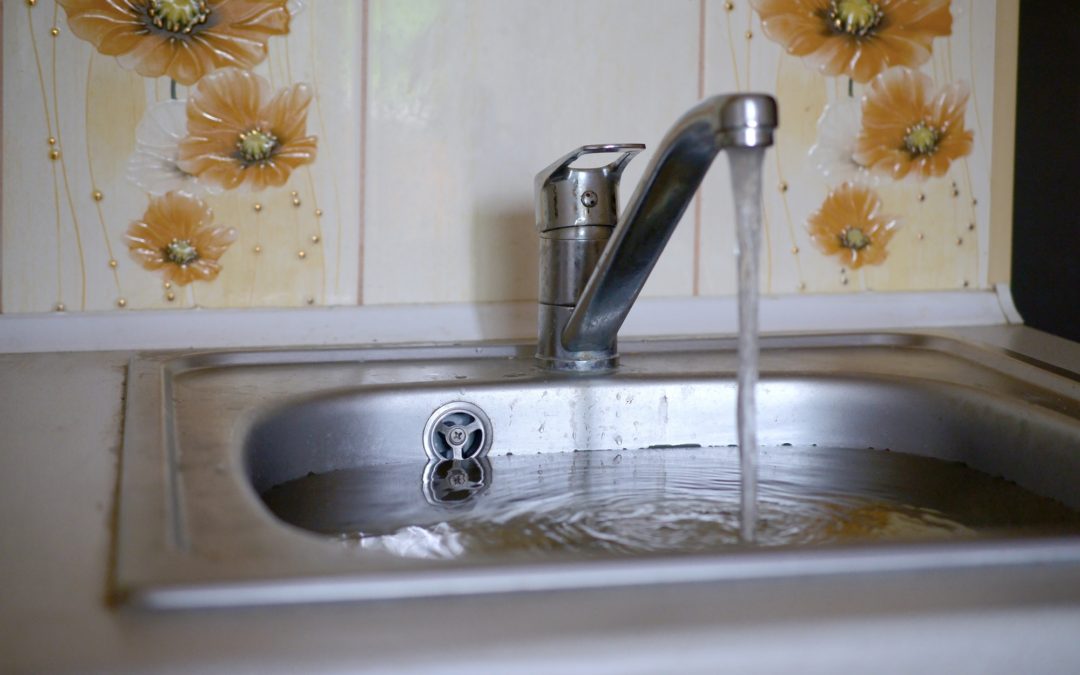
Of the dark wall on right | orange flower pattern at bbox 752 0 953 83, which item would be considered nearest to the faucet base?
orange flower pattern at bbox 752 0 953 83

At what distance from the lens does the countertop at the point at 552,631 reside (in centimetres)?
36

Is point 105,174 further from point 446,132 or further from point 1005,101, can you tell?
point 1005,101

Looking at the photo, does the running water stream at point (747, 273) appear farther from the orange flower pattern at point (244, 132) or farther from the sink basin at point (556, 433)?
the orange flower pattern at point (244, 132)

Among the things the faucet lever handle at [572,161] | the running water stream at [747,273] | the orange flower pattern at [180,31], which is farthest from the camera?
the orange flower pattern at [180,31]

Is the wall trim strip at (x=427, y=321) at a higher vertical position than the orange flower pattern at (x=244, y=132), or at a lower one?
lower

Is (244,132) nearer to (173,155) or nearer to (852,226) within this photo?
(173,155)

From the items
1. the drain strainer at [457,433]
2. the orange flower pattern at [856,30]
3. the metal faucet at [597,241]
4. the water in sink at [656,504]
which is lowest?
the water in sink at [656,504]

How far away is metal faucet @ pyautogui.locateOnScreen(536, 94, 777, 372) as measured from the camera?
0.66 meters

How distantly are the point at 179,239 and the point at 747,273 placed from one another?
22.2 inches

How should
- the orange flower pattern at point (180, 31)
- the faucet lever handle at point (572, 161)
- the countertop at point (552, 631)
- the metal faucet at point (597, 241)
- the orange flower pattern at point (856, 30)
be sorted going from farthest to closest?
the orange flower pattern at point (856, 30)
the orange flower pattern at point (180, 31)
the faucet lever handle at point (572, 161)
the metal faucet at point (597, 241)
the countertop at point (552, 631)

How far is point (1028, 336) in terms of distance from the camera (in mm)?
998

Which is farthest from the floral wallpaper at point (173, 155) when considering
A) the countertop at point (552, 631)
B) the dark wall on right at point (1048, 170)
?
the dark wall on right at point (1048, 170)

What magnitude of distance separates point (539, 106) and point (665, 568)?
633 millimetres

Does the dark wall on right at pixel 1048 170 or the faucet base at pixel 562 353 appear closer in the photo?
the faucet base at pixel 562 353
